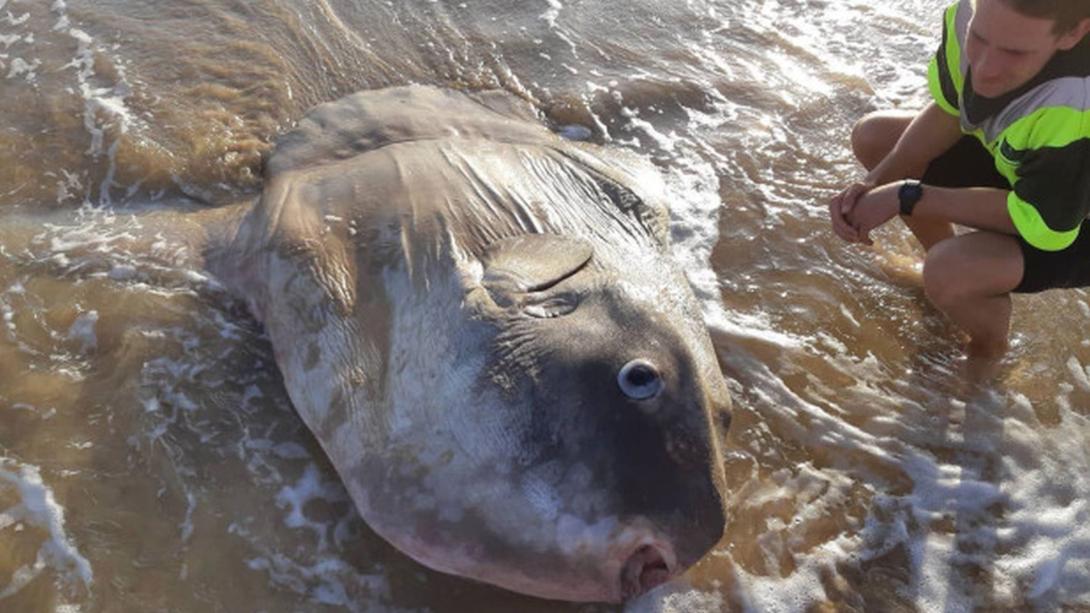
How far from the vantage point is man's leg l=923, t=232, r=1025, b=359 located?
3.76 meters

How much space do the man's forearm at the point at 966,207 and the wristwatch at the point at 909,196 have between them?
2cm

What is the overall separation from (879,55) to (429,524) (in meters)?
4.36

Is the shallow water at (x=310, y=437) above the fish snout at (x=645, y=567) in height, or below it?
below

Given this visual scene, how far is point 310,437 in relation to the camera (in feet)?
11.1

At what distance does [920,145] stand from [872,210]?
590 millimetres

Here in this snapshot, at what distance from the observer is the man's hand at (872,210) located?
374cm

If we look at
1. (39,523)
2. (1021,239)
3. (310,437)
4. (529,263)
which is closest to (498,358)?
(529,263)

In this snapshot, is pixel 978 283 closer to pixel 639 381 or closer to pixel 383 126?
pixel 639 381

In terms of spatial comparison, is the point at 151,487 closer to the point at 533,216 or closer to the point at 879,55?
the point at 533,216

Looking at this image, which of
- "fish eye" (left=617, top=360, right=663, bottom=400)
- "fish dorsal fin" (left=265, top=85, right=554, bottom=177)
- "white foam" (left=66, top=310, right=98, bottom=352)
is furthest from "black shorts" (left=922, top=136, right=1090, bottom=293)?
"white foam" (left=66, top=310, right=98, bottom=352)

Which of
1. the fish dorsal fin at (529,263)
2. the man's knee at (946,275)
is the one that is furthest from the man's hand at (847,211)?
the fish dorsal fin at (529,263)

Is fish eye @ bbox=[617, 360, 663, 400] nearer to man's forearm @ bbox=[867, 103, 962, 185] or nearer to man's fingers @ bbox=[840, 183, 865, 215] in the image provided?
man's fingers @ bbox=[840, 183, 865, 215]

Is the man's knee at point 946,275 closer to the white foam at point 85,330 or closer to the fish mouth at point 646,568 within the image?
the fish mouth at point 646,568

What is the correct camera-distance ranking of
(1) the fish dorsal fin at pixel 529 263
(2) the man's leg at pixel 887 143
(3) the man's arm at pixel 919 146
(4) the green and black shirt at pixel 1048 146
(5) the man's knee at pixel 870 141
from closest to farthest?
(1) the fish dorsal fin at pixel 529 263 < (4) the green and black shirt at pixel 1048 146 < (3) the man's arm at pixel 919 146 < (2) the man's leg at pixel 887 143 < (5) the man's knee at pixel 870 141
